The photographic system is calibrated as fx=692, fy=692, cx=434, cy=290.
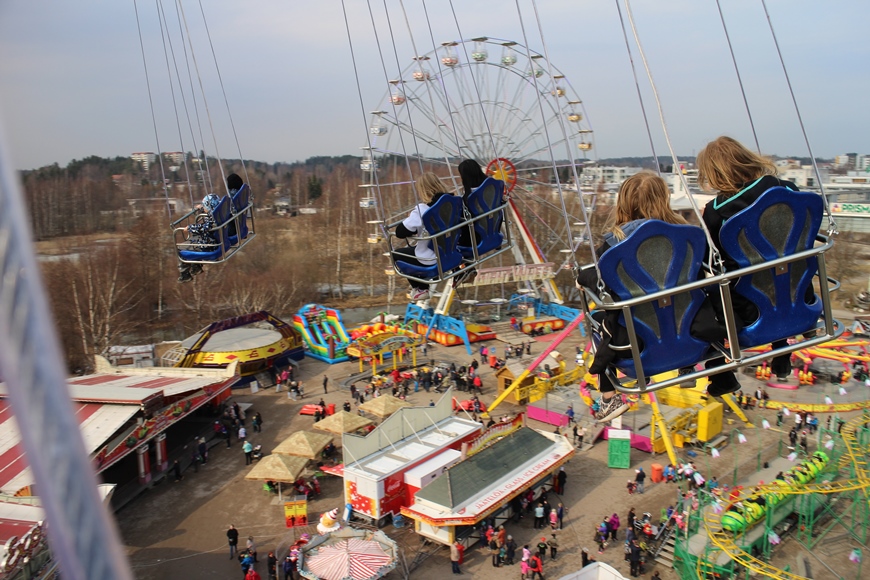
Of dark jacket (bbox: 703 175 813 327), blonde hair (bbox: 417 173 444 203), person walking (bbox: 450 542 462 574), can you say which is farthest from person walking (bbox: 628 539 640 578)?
dark jacket (bbox: 703 175 813 327)

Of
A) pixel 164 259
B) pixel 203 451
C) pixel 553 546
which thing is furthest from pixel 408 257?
pixel 164 259

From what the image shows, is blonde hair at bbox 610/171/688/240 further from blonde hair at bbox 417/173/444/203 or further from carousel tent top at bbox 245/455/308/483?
carousel tent top at bbox 245/455/308/483

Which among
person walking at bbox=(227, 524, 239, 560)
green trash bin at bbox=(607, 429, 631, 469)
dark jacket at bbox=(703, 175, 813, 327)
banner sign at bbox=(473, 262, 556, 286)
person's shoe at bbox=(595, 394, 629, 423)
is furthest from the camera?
banner sign at bbox=(473, 262, 556, 286)

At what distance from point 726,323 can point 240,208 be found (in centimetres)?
849

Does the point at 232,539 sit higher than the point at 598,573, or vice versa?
the point at 232,539

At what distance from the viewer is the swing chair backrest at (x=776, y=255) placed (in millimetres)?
3951

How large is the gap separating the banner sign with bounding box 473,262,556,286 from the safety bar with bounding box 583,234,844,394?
22760 millimetres

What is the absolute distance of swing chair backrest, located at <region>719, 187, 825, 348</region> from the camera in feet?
13.0

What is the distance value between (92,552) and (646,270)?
133 inches

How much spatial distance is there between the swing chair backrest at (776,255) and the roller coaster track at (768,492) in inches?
310

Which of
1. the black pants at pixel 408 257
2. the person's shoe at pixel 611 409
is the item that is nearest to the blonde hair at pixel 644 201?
the person's shoe at pixel 611 409

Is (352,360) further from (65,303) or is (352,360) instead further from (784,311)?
(784,311)

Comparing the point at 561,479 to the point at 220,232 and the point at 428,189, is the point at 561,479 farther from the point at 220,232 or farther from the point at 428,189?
the point at 428,189

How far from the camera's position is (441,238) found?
697cm
